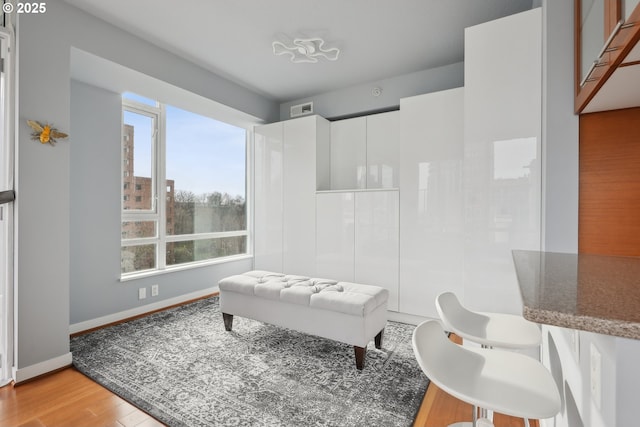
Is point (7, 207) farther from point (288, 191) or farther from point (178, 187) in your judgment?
point (288, 191)

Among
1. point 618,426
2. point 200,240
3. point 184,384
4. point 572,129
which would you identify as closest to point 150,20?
point 200,240

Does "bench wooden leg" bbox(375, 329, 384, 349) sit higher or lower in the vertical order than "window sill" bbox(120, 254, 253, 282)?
lower

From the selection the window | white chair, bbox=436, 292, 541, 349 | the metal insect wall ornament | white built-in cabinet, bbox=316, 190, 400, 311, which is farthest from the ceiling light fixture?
white chair, bbox=436, 292, 541, 349

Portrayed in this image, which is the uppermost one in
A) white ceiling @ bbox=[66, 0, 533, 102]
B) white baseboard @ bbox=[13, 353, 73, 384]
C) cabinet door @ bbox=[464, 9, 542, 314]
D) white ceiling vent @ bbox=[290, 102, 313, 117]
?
white ceiling @ bbox=[66, 0, 533, 102]

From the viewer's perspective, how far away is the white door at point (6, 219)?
2049 mm

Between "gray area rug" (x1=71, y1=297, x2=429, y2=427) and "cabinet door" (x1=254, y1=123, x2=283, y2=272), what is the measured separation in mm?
1337

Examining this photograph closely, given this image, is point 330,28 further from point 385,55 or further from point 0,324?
point 0,324

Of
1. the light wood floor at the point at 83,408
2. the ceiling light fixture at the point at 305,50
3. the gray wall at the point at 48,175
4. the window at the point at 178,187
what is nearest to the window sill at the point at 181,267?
the window at the point at 178,187

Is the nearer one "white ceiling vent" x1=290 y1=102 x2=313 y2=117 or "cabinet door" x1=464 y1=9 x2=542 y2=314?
"cabinet door" x1=464 y1=9 x2=542 y2=314

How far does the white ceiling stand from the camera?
2469mm

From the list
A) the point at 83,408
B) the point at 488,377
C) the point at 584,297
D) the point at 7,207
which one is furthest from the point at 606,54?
the point at 7,207

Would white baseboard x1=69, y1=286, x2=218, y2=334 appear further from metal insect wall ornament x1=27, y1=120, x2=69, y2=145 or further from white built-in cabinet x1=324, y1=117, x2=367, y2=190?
white built-in cabinet x1=324, y1=117, x2=367, y2=190

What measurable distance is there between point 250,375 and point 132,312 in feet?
6.30

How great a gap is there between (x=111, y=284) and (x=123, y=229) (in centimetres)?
59
